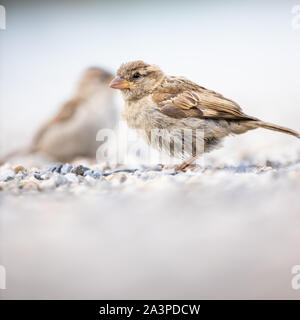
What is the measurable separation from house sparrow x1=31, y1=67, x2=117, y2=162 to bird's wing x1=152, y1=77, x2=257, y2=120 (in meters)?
1.27

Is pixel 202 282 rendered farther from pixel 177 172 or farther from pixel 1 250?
pixel 1 250

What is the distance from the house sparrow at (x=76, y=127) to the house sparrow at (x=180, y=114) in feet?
3.85

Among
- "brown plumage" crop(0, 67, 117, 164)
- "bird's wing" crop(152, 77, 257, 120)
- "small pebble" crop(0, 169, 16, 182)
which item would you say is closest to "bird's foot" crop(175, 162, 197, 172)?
"bird's wing" crop(152, 77, 257, 120)

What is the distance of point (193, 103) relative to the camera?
6.98ft

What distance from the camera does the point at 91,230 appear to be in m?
1.56

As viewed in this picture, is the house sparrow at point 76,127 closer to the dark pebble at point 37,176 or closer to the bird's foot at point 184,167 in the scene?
the dark pebble at point 37,176

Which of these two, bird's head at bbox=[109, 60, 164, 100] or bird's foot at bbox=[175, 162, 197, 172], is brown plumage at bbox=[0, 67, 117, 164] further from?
bird's foot at bbox=[175, 162, 197, 172]

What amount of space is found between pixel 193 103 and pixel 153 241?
86 cm

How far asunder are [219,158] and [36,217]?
65.0 inches

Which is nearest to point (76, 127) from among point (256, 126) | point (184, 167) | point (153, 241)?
point (184, 167)

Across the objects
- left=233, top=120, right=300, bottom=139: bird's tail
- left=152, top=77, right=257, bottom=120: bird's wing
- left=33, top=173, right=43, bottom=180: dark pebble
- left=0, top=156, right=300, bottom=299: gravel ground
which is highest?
left=152, top=77, right=257, bottom=120: bird's wing

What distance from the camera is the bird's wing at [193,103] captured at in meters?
2.09

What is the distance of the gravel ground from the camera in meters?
1.55

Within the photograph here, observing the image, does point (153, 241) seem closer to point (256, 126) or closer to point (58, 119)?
point (256, 126)
